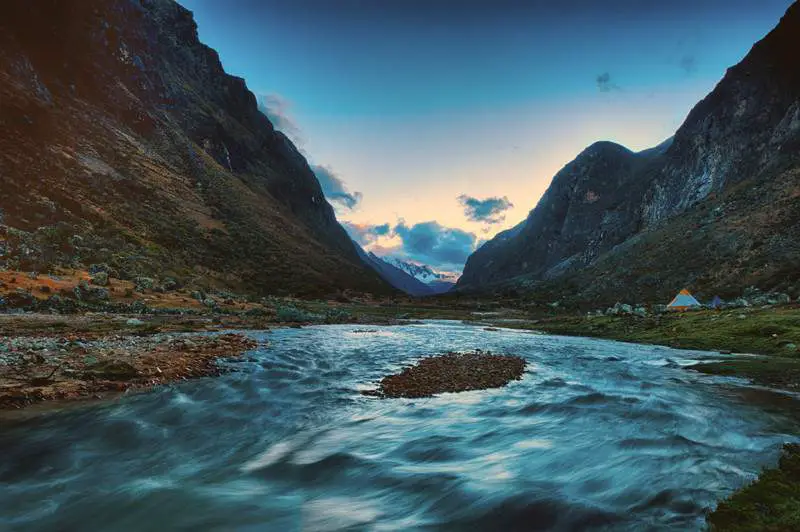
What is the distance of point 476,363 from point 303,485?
17144 mm

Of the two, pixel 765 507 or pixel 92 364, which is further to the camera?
pixel 92 364

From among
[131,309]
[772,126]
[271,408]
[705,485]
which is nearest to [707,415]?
[705,485]

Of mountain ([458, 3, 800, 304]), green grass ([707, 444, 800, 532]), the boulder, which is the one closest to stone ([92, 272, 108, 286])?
the boulder

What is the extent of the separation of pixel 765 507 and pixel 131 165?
405 feet

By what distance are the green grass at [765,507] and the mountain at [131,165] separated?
57.8 m

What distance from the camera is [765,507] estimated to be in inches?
266

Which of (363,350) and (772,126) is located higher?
(772,126)

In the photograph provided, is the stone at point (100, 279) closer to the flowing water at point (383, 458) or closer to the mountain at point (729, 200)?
the flowing water at point (383, 458)

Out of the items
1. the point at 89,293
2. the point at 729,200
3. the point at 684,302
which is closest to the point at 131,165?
the point at 89,293

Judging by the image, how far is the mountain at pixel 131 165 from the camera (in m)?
67.4

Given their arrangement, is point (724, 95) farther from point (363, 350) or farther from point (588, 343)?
point (363, 350)

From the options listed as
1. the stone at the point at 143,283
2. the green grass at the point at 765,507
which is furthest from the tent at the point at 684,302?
the stone at the point at 143,283

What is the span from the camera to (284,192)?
193 metres

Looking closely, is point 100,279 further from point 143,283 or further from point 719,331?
point 719,331
